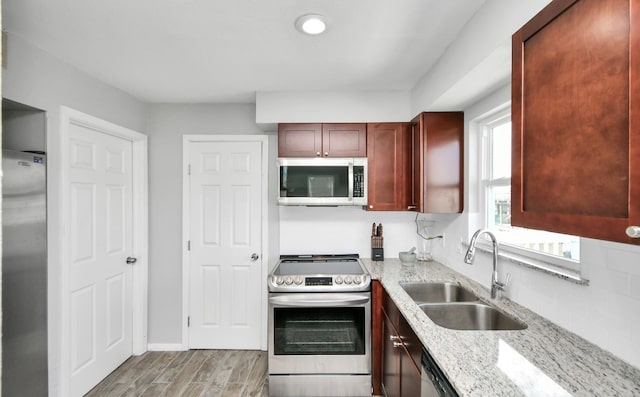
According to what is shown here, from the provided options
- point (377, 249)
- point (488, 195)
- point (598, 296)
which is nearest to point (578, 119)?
point (598, 296)

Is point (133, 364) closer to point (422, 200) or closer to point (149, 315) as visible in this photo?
point (149, 315)

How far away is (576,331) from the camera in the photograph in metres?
1.38

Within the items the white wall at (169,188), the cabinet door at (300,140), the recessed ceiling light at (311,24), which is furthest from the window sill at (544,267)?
the white wall at (169,188)

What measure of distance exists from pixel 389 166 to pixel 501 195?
888mm

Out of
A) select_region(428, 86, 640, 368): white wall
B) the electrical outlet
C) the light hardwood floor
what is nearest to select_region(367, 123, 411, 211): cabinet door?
the electrical outlet

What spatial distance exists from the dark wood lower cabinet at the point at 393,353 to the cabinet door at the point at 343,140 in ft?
3.62

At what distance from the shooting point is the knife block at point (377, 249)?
294cm

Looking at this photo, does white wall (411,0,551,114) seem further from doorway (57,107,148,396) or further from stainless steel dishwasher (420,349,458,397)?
doorway (57,107,148,396)

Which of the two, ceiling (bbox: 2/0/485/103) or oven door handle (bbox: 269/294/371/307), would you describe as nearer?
ceiling (bbox: 2/0/485/103)

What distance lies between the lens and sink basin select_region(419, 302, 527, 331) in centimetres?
173

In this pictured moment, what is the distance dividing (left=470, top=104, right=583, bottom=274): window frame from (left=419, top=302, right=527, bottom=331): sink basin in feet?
1.05

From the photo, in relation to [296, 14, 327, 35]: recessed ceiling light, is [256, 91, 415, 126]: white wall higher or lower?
lower

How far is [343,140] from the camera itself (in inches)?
107

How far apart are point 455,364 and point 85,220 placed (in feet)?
8.41
